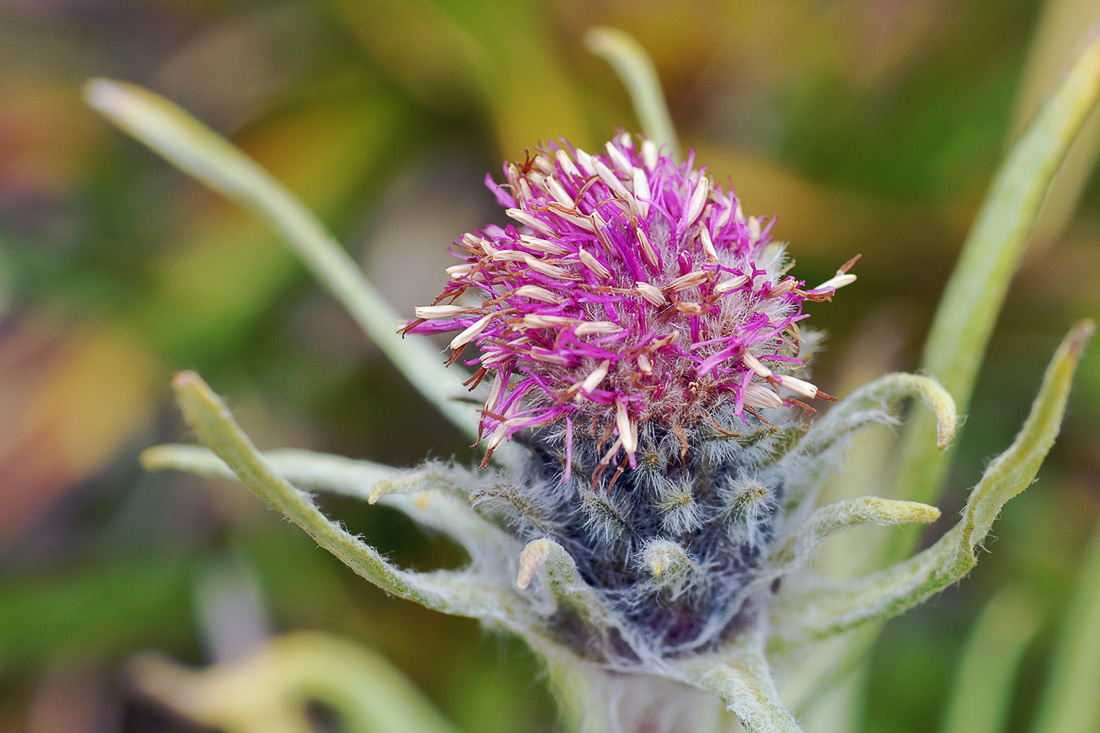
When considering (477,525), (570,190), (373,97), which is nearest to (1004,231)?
(570,190)

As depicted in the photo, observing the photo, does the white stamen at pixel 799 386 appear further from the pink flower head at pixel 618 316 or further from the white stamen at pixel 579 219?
the white stamen at pixel 579 219

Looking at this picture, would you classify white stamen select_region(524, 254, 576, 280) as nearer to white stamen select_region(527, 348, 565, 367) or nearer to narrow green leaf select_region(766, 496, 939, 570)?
white stamen select_region(527, 348, 565, 367)

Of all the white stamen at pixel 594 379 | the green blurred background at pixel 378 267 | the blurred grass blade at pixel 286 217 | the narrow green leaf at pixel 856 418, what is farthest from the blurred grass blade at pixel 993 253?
the green blurred background at pixel 378 267

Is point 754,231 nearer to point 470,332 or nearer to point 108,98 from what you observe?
point 470,332

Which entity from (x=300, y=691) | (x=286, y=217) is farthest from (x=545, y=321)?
(x=300, y=691)

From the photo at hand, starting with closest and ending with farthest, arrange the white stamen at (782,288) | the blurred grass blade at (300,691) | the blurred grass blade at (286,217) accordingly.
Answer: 1. the white stamen at (782,288)
2. the blurred grass blade at (286,217)
3. the blurred grass blade at (300,691)

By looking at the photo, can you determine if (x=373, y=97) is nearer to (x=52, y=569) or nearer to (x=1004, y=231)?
(x=52, y=569)
